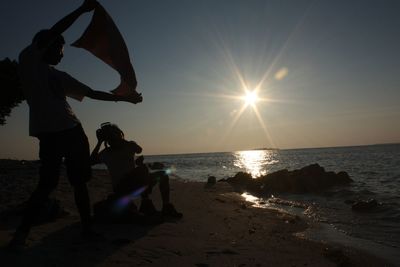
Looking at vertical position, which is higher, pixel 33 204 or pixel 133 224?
pixel 33 204

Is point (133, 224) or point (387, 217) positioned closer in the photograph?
point (133, 224)

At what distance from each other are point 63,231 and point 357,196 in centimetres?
1111

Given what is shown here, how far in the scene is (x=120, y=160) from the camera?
5.41 meters

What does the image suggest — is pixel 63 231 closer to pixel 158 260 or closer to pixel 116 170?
pixel 116 170

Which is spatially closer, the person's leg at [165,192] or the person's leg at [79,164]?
the person's leg at [79,164]

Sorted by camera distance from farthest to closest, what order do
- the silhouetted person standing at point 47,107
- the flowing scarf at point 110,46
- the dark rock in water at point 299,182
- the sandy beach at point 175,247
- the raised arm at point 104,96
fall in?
1. the dark rock in water at point 299,182
2. the flowing scarf at point 110,46
3. the raised arm at point 104,96
4. the silhouetted person standing at point 47,107
5. the sandy beach at point 175,247

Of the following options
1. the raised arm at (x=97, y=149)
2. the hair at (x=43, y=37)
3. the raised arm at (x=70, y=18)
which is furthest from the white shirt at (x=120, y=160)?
the raised arm at (x=70, y=18)

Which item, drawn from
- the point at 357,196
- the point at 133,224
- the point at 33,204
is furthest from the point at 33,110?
the point at 357,196

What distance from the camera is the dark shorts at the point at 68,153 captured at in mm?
3602

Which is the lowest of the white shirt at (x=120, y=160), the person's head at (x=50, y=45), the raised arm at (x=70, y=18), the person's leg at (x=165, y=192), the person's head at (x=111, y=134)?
the person's leg at (x=165, y=192)

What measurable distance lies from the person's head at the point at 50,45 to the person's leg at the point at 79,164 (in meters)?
0.78

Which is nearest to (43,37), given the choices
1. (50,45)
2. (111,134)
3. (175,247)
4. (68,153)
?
(50,45)

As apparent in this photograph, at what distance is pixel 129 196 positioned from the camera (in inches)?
211

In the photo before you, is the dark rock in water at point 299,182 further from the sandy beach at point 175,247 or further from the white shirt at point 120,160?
the white shirt at point 120,160
